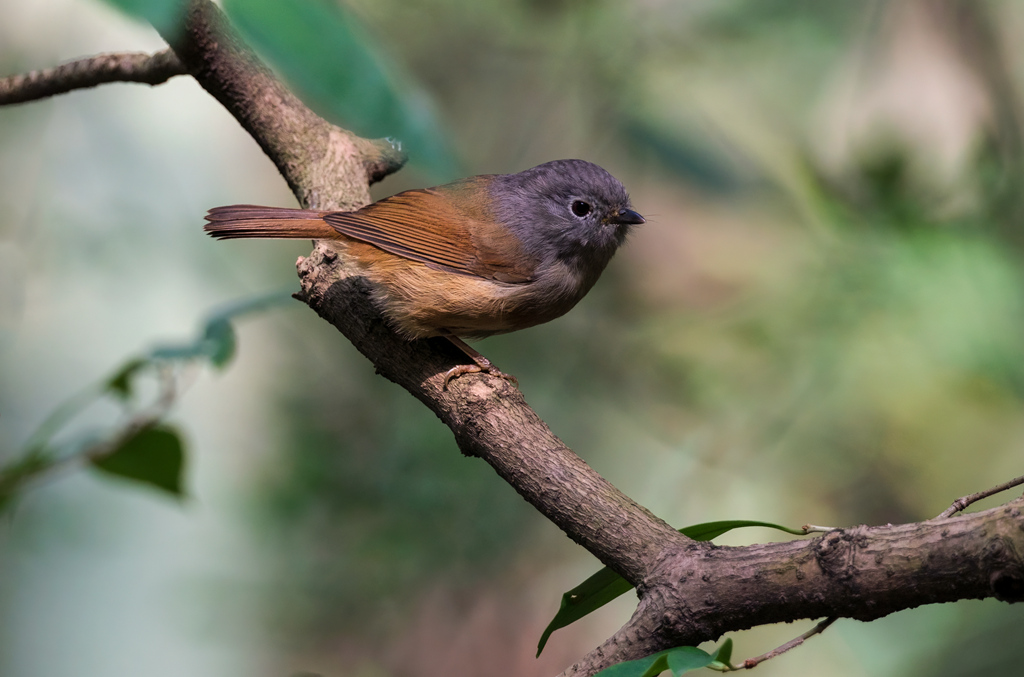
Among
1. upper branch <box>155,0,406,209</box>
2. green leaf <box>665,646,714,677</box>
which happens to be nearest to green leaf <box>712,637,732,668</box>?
green leaf <box>665,646,714,677</box>

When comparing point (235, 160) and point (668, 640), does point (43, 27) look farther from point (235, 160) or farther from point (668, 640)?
point (668, 640)

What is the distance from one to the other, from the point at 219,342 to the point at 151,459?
0.91 feet

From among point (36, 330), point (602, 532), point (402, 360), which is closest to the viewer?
point (602, 532)

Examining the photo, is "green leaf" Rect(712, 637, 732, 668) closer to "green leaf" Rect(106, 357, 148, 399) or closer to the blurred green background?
"green leaf" Rect(106, 357, 148, 399)

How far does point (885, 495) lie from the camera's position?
183 inches

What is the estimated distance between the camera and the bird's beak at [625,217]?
320 centimetres

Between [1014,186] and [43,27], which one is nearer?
[1014,186]

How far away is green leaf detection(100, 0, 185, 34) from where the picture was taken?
75 centimetres

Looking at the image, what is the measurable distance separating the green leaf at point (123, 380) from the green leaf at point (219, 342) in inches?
5.0

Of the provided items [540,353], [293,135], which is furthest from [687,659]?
[540,353]

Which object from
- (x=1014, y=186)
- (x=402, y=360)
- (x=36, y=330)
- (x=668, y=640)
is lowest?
(x=668, y=640)

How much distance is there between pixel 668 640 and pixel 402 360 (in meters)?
1.36

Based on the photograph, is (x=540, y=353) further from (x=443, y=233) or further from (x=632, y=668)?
(x=632, y=668)

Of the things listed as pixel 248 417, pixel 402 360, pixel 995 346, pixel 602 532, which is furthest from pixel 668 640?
pixel 248 417
